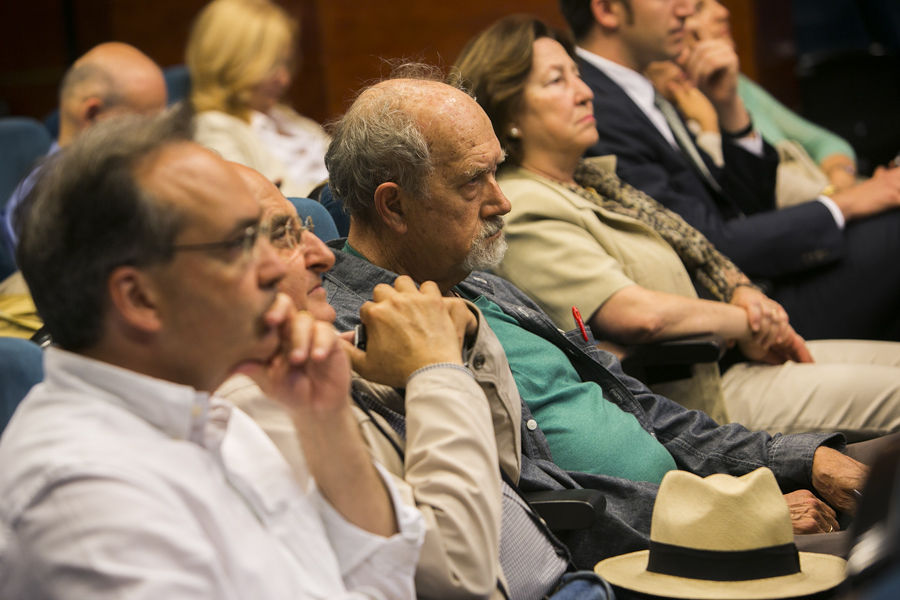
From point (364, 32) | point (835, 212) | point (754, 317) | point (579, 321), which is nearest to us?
point (579, 321)

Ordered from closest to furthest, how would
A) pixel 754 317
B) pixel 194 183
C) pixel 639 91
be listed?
pixel 194 183
pixel 754 317
pixel 639 91

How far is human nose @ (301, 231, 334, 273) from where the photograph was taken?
5.10 ft

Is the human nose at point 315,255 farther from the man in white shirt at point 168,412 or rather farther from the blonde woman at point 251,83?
the blonde woman at point 251,83

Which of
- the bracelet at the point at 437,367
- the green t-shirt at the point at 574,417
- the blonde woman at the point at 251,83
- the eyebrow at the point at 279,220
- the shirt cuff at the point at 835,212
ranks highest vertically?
the eyebrow at the point at 279,220

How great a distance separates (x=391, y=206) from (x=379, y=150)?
0.34 ft

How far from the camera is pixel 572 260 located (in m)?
2.39

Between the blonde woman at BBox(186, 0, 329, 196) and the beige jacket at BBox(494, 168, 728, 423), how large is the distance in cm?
190

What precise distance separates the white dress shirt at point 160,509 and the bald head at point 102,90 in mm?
2682

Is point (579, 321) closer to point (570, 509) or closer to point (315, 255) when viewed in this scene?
point (570, 509)

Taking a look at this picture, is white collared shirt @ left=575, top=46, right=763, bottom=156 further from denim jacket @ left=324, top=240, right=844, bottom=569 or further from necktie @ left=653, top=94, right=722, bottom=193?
denim jacket @ left=324, top=240, right=844, bottom=569

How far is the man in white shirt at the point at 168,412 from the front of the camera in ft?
3.06

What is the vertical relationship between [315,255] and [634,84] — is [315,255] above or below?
above

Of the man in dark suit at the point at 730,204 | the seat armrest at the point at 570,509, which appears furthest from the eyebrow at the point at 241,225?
the man in dark suit at the point at 730,204

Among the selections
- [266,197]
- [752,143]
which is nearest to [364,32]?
[752,143]
